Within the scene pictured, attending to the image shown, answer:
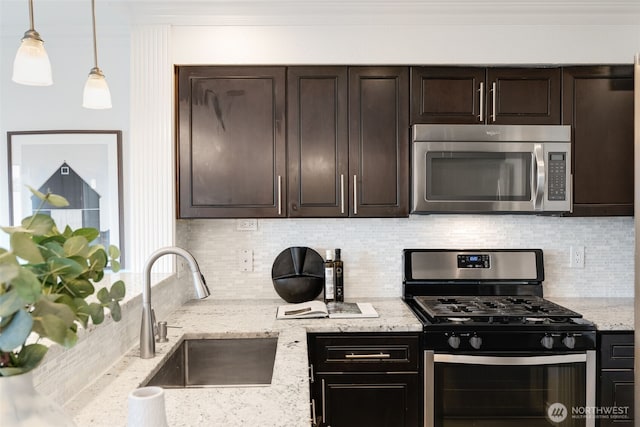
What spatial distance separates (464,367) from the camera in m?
1.93

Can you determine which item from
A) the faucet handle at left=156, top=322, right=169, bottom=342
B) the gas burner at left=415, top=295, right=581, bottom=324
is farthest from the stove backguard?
the faucet handle at left=156, top=322, right=169, bottom=342

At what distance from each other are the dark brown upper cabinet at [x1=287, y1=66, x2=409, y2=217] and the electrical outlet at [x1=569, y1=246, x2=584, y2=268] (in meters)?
1.13

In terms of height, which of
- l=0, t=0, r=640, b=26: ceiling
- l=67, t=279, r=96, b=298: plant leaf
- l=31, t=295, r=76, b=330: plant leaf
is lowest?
l=31, t=295, r=76, b=330: plant leaf

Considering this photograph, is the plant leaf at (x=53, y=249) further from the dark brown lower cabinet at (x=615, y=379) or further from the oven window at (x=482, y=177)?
the dark brown lower cabinet at (x=615, y=379)

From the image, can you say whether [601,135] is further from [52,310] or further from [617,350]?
[52,310]

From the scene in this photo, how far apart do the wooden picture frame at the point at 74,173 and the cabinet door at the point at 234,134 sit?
648 millimetres

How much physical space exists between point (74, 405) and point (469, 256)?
2028 millimetres

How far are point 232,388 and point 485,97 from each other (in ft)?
6.12

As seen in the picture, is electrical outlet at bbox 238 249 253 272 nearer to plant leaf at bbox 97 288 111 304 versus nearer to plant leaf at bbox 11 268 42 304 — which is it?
plant leaf at bbox 97 288 111 304

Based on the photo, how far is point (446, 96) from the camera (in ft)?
7.32

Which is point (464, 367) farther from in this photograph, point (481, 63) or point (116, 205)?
point (116, 205)

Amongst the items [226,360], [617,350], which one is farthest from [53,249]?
[617,350]

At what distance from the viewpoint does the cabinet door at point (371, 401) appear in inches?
75.9

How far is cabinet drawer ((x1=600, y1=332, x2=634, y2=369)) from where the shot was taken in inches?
75.9
